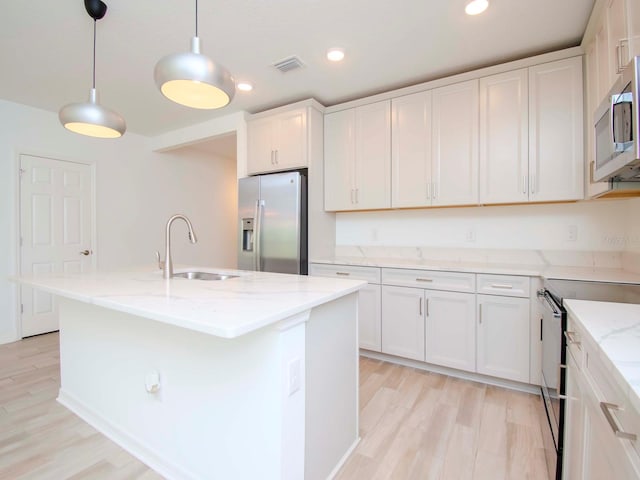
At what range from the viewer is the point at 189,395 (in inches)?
55.1

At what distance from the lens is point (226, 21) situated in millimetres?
2025

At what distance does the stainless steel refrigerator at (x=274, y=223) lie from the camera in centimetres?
301

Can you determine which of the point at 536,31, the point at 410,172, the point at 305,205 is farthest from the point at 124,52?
the point at 536,31

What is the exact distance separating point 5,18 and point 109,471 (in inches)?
110

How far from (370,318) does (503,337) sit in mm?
1036

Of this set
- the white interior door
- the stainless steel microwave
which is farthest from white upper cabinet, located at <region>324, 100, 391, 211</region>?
the white interior door

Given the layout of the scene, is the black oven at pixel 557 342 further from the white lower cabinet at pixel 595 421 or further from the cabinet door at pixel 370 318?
the cabinet door at pixel 370 318

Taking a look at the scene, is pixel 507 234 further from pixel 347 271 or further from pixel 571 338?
pixel 571 338

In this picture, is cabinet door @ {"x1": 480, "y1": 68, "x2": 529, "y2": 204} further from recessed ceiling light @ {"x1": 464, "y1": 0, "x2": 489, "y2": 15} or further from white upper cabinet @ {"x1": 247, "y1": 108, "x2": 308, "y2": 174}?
white upper cabinet @ {"x1": 247, "y1": 108, "x2": 308, "y2": 174}

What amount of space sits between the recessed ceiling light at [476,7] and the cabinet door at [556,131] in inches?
30.9

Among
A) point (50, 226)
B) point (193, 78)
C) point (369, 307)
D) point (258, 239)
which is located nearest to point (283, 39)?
point (193, 78)

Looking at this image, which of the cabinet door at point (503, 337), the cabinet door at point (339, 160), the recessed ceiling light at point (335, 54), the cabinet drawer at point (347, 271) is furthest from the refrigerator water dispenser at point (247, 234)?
the cabinet door at point (503, 337)

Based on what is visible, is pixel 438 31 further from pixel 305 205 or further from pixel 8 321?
pixel 8 321

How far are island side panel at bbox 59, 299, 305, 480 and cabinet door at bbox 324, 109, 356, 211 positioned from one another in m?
2.17
